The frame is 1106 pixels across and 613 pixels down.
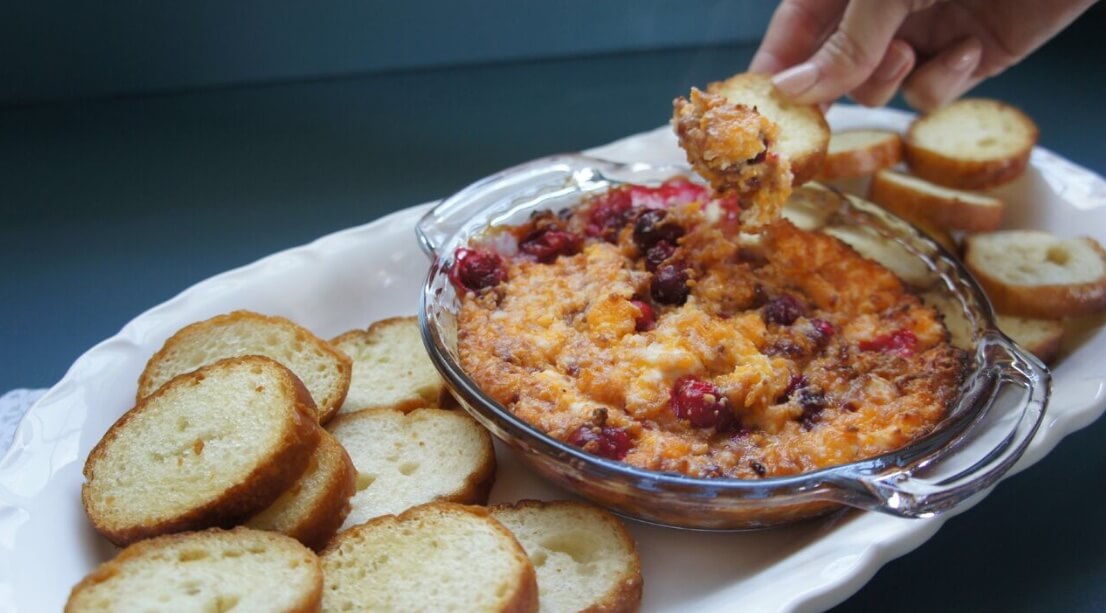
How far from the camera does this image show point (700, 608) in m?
2.23

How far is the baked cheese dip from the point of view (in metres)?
2.31

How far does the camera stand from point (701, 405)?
2.32m

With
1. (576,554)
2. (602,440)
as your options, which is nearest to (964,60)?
(602,440)

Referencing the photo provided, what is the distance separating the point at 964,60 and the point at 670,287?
1.85 m

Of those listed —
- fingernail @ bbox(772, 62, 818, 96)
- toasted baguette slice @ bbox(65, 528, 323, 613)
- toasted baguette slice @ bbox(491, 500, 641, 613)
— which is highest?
fingernail @ bbox(772, 62, 818, 96)

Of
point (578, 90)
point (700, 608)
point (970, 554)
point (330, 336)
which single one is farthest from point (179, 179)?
point (970, 554)

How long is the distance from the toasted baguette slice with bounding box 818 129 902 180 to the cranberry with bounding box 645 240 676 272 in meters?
1.03

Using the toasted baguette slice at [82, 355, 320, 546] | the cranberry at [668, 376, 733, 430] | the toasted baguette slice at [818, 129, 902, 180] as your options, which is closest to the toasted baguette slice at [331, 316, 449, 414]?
the toasted baguette slice at [82, 355, 320, 546]

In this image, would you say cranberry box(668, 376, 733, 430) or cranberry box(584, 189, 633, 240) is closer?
cranberry box(668, 376, 733, 430)

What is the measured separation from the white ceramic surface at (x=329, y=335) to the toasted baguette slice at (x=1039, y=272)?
0.41 ft

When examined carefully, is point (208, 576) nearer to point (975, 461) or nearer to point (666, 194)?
point (975, 461)

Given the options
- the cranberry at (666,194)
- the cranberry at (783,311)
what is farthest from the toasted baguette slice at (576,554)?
the cranberry at (666,194)

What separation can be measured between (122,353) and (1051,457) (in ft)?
8.89

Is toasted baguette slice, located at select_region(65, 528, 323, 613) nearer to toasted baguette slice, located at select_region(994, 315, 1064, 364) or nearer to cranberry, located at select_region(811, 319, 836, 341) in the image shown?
cranberry, located at select_region(811, 319, 836, 341)
